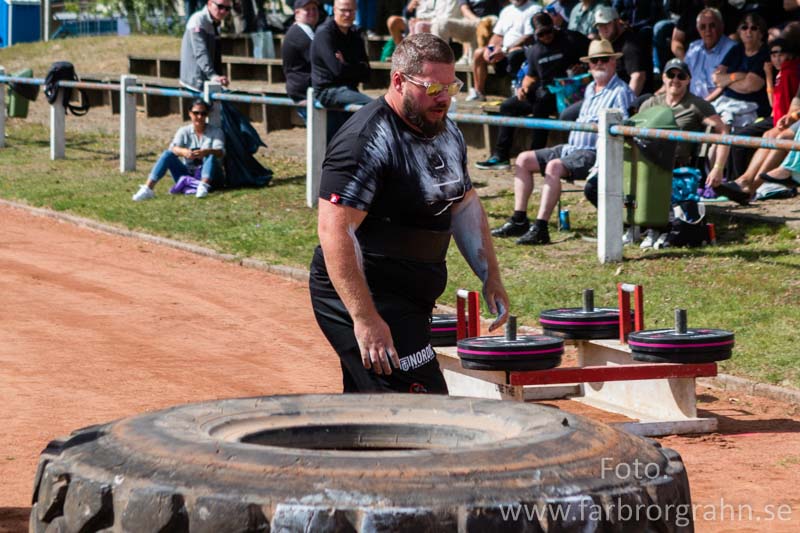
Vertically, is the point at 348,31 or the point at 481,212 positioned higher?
the point at 348,31

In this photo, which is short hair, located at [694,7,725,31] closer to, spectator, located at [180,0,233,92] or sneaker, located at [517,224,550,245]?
sneaker, located at [517,224,550,245]

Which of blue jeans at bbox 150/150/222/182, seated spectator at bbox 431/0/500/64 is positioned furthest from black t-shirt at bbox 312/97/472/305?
seated spectator at bbox 431/0/500/64

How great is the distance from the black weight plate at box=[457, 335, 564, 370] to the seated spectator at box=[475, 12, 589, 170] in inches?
330

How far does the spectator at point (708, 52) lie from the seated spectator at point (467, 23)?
5.14m

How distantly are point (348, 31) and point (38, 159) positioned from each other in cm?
744

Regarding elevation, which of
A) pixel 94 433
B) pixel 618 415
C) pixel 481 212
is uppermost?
pixel 481 212

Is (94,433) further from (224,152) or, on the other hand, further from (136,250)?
(224,152)

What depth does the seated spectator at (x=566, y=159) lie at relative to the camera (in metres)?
12.4

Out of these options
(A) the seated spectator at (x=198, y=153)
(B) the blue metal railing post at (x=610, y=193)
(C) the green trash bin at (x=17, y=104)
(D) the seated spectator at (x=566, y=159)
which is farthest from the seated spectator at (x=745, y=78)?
(C) the green trash bin at (x=17, y=104)

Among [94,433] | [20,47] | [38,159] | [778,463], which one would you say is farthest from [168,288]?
[20,47]

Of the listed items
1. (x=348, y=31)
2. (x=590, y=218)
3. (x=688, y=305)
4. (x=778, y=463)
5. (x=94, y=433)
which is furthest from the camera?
(x=348, y=31)

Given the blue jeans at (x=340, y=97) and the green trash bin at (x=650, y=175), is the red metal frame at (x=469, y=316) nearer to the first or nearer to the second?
the green trash bin at (x=650, y=175)

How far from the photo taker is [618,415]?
7789 millimetres

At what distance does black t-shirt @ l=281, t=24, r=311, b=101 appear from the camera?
51.1 feet
